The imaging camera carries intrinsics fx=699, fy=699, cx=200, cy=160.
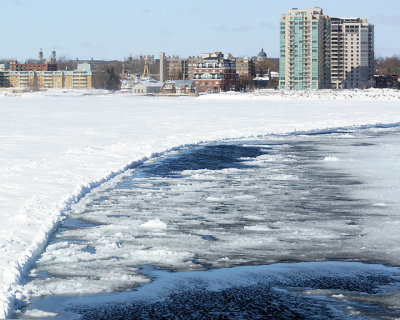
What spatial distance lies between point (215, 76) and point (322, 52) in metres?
42.8

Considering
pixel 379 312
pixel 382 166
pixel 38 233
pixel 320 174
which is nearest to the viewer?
pixel 379 312

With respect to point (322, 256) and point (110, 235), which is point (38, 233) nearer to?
point (110, 235)

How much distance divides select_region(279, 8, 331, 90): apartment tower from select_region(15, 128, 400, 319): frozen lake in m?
163

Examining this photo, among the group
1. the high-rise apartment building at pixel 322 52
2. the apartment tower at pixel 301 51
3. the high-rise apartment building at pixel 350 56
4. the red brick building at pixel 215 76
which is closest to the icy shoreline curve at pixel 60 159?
the red brick building at pixel 215 76

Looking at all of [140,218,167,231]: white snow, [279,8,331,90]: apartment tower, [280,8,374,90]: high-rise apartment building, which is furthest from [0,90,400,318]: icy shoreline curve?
[280,8,374,90]: high-rise apartment building

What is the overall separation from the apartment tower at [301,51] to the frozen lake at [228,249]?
163 m

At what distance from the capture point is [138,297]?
286 inches

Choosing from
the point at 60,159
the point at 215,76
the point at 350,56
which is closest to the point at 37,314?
the point at 60,159

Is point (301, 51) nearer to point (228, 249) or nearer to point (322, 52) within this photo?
point (322, 52)

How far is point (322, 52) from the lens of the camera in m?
183

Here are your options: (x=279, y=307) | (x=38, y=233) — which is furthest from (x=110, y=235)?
(x=279, y=307)

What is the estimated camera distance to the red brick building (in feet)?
501

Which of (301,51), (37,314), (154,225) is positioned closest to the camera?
(37,314)

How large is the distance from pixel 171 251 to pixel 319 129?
82.5 ft
